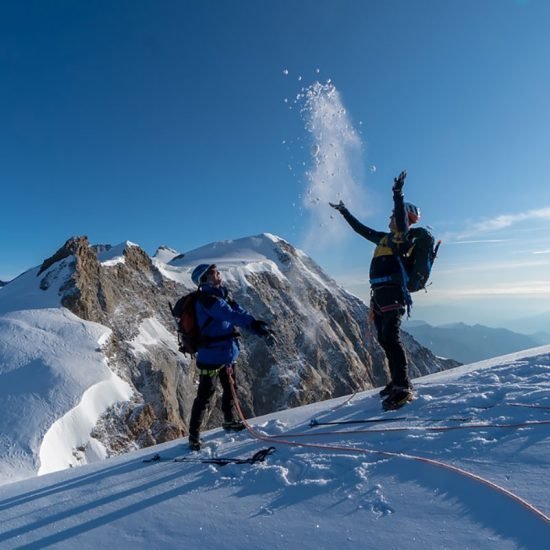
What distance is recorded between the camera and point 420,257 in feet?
21.3

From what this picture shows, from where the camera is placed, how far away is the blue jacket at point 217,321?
5.78 metres

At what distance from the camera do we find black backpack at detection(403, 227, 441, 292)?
21.2 feet

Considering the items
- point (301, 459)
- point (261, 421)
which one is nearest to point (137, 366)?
point (261, 421)

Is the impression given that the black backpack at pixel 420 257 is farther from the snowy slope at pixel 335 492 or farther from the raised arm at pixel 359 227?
the snowy slope at pixel 335 492

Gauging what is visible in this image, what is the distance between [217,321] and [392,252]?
9.80ft

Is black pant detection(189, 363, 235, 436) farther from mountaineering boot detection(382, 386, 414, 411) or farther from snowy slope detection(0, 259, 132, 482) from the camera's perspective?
snowy slope detection(0, 259, 132, 482)

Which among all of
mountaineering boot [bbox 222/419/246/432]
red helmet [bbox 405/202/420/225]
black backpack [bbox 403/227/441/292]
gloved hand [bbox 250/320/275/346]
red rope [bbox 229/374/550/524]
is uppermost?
red helmet [bbox 405/202/420/225]

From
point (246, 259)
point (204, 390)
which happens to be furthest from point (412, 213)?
point (246, 259)

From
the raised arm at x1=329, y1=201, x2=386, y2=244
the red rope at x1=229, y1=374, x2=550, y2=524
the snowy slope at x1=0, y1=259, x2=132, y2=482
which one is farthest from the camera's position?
the snowy slope at x1=0, y1=259, x2=132, y2=482

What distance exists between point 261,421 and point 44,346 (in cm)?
2875

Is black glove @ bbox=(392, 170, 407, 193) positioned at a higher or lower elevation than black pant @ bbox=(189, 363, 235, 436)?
higher

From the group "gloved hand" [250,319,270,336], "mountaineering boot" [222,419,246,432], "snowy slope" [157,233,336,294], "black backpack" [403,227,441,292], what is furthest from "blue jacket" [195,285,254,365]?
"snowy slope" [157,233,336,294]

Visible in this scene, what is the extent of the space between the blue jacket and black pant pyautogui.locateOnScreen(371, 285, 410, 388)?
85.9 inches

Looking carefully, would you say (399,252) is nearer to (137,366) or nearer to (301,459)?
(301,459)
